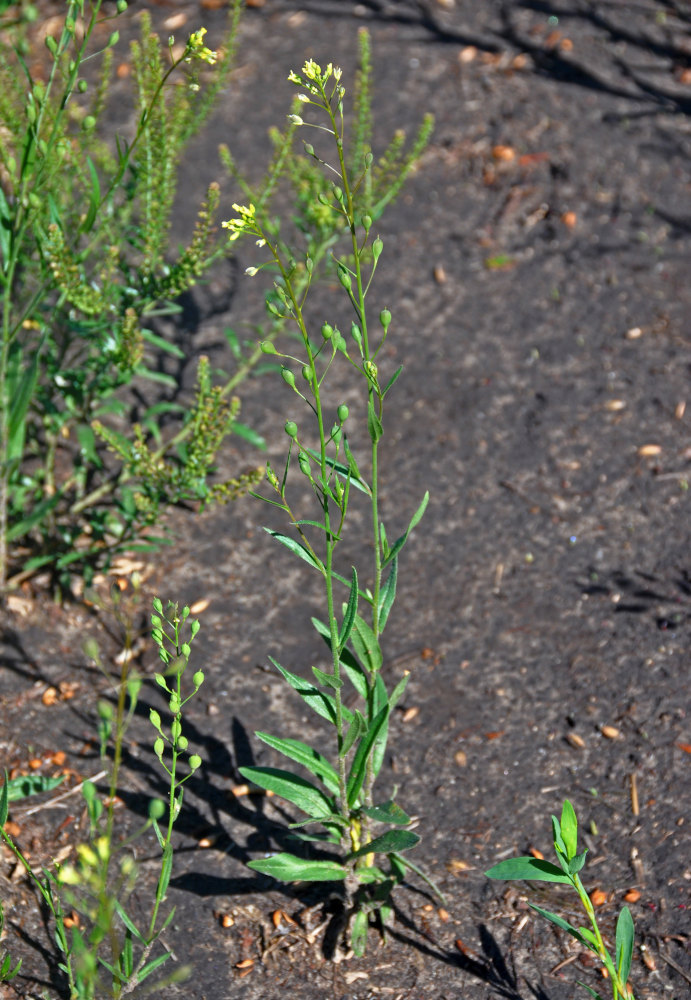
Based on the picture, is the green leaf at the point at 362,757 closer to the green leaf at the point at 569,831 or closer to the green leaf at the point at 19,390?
the green leaf at the point at 569,831

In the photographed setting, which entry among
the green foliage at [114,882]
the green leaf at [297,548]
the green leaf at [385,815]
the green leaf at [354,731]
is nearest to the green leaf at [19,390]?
the green foliage at [114,882]

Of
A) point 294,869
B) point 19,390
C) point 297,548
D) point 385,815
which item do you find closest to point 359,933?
point 294,869

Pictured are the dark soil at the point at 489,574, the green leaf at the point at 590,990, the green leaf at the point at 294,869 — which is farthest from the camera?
the dark soil at the point at 489,574

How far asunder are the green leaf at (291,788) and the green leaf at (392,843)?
142 mm

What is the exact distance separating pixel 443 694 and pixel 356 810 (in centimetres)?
74

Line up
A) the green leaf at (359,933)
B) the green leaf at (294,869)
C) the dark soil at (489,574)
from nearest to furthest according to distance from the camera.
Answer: the green leaf at (294,869)
the green leaf at (359,933)
the dark soil at (489,574)

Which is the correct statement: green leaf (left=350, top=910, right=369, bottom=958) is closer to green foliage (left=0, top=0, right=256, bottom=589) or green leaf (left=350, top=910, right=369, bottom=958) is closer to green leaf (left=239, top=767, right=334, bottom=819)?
green leaf (left=239, top=767, right=334, bottom=819)

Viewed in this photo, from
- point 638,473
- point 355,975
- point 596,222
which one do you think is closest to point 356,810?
point 355,975

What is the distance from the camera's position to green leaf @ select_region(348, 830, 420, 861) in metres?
2.15

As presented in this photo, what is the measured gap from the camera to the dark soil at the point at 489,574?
248cm

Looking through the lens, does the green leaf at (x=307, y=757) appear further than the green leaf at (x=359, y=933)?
No

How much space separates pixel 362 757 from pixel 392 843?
7.8 inches

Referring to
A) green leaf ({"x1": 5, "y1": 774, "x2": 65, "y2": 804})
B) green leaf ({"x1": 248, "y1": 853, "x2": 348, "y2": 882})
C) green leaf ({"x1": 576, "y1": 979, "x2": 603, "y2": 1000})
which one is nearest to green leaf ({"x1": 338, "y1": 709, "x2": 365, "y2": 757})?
green leaf ({"x1": 248, "y1": 853, "x2": 348, "y2": 882})

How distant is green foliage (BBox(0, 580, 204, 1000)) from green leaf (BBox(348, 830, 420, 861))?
0.43 meters
